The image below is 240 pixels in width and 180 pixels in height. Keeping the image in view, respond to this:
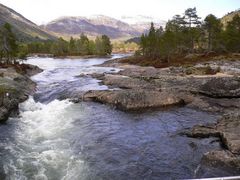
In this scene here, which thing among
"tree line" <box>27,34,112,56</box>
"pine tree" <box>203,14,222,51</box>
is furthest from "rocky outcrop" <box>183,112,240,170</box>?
"tree line" <box>27,34,112,56</box>

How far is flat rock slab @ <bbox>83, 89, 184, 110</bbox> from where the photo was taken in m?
33.0

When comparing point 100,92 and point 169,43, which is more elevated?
point 169,43

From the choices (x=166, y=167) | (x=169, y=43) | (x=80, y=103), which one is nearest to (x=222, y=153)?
(x=166, y=167)

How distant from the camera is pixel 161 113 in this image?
31.4m

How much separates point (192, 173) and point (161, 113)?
14.1m

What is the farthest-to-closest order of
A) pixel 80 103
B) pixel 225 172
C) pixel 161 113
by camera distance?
pixel 80 103 < pixel 161 113 < pixel 225 172

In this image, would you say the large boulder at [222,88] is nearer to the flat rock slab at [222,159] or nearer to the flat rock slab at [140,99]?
the flat rock slab at [140,99]

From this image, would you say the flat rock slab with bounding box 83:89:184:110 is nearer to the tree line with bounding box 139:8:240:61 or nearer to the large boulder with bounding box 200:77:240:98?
the large boulder with bounding box 200:77:240:98

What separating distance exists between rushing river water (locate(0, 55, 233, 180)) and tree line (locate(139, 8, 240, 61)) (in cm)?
5691

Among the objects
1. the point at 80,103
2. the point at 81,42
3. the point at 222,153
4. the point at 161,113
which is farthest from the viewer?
the point at 81,42

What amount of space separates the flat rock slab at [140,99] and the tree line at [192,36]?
2009 inches

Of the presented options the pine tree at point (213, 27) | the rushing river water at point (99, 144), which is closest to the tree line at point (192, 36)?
the pine tree at point (213, 27)

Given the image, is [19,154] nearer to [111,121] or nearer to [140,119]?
Result: [111,121]

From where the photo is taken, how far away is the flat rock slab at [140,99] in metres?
33.0
